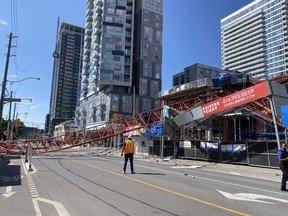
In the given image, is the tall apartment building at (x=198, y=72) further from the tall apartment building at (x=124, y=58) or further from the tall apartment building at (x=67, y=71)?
the tall apartment building at (x=67, y=71)

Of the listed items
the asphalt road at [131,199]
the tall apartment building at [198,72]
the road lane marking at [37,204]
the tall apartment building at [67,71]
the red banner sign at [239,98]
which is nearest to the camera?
the road lane marking at [37,204]

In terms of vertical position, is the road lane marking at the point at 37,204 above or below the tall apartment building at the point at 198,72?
below

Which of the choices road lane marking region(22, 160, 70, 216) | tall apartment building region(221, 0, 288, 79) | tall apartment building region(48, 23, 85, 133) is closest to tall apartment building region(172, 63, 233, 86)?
tall apartment building region(221, 0, 288, 79)

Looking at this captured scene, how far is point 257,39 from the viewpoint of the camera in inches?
6432

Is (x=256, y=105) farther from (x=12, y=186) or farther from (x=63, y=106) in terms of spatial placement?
(x=63, y=106)

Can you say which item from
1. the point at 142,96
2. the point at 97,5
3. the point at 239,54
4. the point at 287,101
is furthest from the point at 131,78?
the point at 239,54

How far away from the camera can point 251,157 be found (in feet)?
69.5

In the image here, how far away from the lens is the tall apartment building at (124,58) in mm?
93600

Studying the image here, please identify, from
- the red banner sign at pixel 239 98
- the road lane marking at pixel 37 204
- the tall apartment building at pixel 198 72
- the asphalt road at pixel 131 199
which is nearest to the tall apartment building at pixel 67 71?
the tall apartment building at pixel 198 72

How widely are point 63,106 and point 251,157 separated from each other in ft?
532

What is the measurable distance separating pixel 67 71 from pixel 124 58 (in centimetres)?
8222

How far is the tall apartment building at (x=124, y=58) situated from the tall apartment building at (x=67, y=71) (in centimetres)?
6294

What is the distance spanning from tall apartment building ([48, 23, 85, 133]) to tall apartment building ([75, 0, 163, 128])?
206 ft

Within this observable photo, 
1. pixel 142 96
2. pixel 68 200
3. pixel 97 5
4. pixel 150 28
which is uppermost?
pixel 97 5
